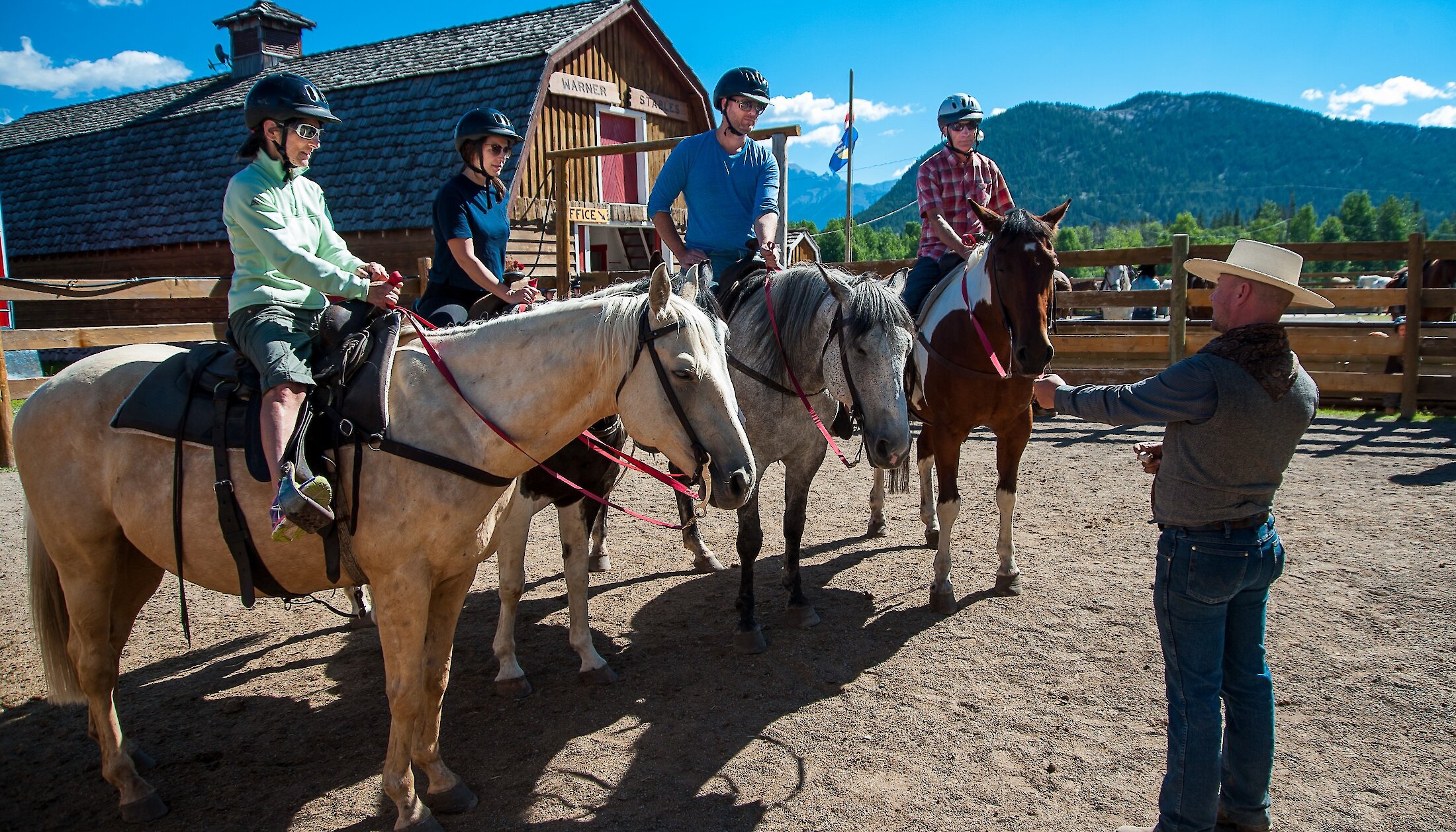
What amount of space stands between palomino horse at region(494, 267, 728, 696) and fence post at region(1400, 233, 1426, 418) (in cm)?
1008

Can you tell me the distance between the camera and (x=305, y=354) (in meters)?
2.95

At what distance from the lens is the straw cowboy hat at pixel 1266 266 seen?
2.45 m

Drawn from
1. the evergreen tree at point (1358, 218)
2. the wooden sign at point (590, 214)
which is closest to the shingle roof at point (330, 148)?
the wooden sign at point (590, 214)

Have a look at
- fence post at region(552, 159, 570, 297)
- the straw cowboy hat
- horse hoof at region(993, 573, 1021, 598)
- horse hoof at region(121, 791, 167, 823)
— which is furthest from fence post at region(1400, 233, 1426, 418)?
horse hoof at region(121, 791, 167, 823)

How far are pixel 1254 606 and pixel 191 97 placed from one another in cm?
2687

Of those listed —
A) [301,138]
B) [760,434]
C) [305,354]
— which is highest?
[301,138]

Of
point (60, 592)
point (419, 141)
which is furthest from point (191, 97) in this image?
point (60, 592)

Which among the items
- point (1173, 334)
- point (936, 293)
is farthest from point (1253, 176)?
point (936, 293)

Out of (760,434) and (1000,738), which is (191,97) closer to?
(760,434)

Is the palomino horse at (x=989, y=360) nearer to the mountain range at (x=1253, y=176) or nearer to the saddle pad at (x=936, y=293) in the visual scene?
the saddle pad at (x=936, y=293)

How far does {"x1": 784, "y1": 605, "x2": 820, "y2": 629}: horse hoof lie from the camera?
186 inches

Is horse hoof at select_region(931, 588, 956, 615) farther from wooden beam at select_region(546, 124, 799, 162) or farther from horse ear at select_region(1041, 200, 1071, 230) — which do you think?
wooden beam at select_region(546, 124, 799, 162)

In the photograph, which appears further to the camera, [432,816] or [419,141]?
[419,141]

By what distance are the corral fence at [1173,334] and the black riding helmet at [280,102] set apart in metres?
7.24
